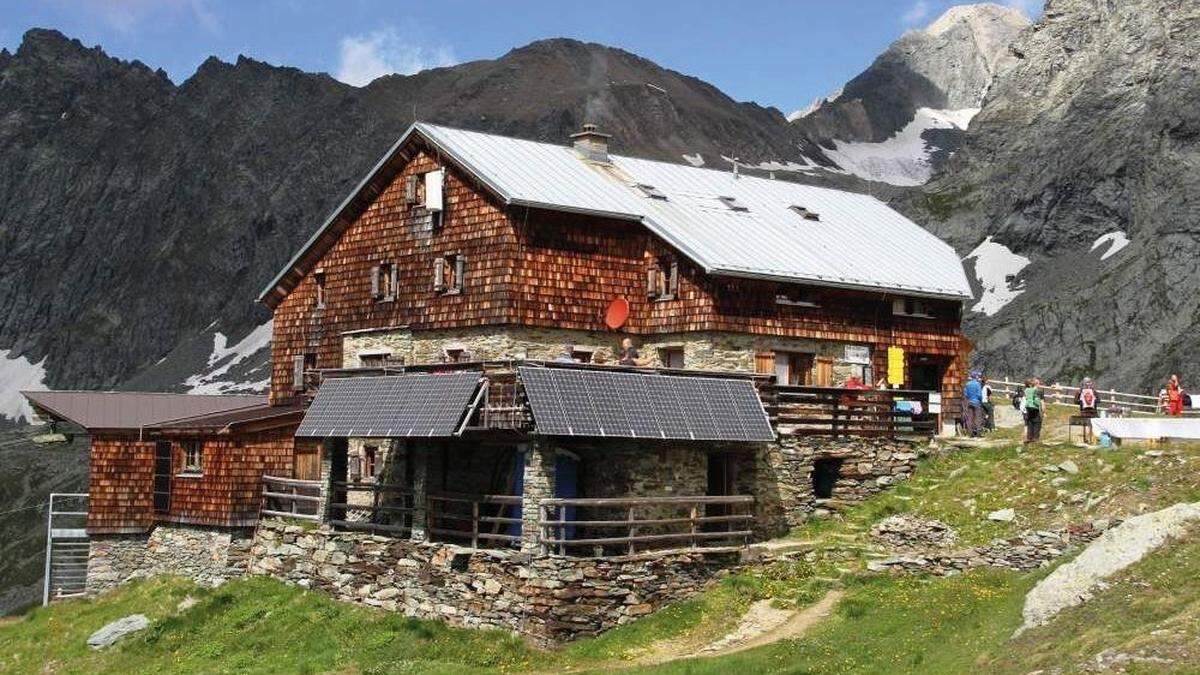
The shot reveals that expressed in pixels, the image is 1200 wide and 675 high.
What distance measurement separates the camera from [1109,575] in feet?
80.0

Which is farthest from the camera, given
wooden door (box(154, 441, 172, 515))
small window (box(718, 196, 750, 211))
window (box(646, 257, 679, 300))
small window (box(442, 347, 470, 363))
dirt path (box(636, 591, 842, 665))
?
small window (box(718, 196, 750, 211))

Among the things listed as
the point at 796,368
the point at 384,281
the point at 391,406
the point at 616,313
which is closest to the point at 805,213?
the point at 796,368

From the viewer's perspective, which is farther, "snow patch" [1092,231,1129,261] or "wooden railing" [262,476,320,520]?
"snow patch" [1092,231,1129,261]

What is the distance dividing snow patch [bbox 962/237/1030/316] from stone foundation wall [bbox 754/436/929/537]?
76.9 metres

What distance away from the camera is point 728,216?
4434cm

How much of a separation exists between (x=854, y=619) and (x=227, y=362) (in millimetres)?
124146

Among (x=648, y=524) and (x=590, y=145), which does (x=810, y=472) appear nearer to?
(x=648, y=524)

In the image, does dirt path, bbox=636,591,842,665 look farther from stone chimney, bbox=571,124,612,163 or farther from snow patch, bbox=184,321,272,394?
snow patch, bbox=184,321,272,394

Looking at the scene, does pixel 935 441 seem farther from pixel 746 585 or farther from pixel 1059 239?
pixel 1059 239

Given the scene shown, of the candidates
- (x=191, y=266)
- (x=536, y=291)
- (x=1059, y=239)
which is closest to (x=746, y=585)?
(x=536, y=291)

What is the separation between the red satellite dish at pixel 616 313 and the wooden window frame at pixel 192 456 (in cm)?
1321

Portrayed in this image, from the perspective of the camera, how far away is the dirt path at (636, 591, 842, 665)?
1107 inches

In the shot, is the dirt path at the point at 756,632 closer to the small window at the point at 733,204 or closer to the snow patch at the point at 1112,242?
the small window at the point at 733,204

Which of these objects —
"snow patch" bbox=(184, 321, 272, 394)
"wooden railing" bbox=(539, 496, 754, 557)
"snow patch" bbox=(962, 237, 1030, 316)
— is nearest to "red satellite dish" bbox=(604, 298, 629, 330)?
"wooden railing" bbox=(539, 496, 754, 557)
